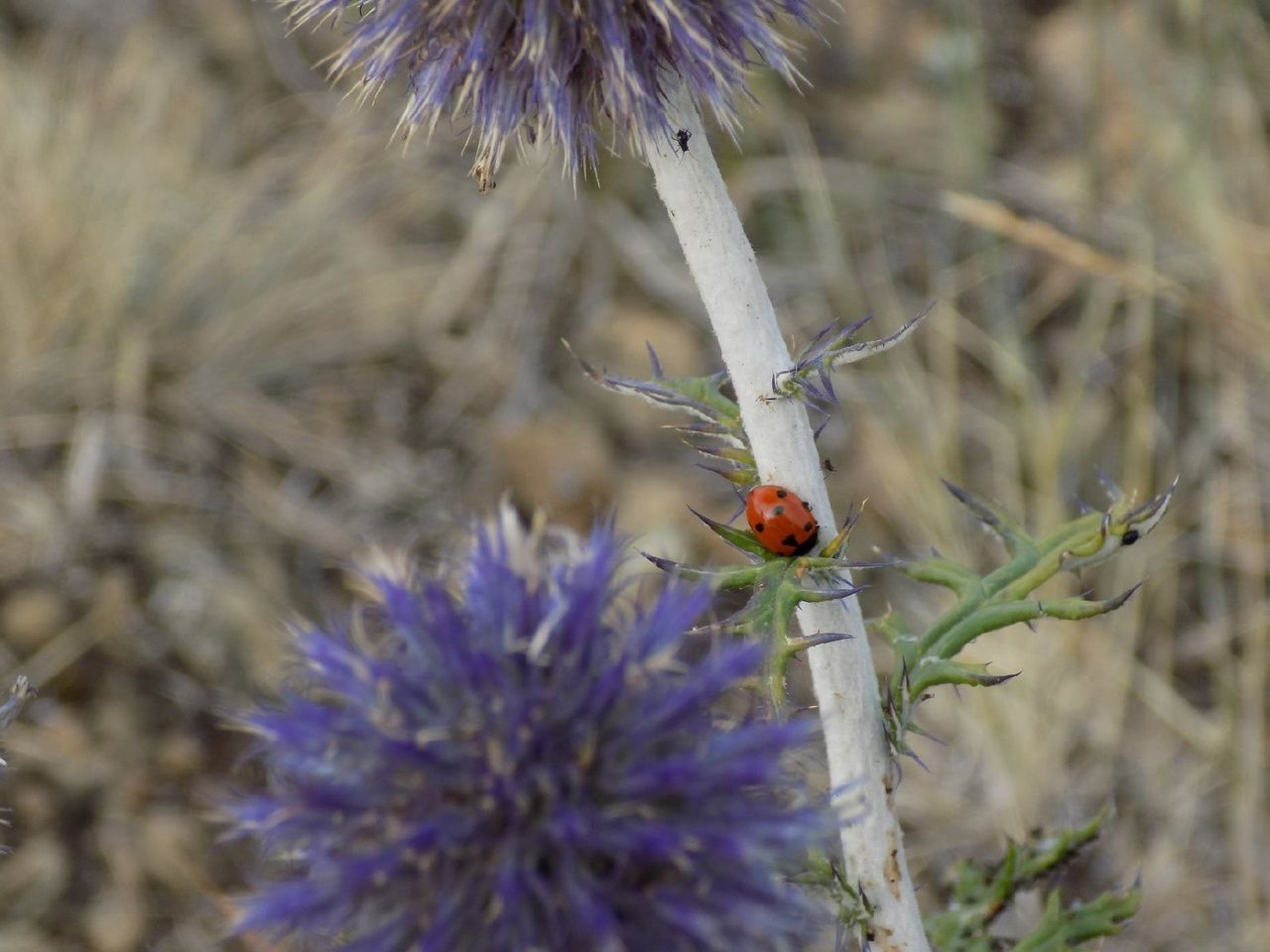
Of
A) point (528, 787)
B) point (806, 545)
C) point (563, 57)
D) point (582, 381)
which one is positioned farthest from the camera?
point (582, 381)

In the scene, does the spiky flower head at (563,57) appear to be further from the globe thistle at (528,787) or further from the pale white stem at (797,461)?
the globe thistle at (528,787)

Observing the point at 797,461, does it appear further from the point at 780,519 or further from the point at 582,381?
the point at 582,381

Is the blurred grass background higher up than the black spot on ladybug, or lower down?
lower down

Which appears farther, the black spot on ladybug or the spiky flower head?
the black spot on ladybug

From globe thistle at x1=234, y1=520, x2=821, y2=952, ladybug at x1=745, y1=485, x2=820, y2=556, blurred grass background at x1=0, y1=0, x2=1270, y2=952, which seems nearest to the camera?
globe thistle at x1=234, y1=520, x2=821, y2=952

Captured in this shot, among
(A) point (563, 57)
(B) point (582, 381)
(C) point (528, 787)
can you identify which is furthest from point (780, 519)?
(B) point (582, 381)

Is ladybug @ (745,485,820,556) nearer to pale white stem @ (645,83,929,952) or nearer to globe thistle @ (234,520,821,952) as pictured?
pale white stem @ (645,83,929,952)

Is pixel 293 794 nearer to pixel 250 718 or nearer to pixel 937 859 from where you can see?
pixel 250 718

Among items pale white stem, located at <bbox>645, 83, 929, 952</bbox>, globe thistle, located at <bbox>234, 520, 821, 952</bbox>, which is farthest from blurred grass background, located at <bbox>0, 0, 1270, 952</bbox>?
globe thistle, located at <bbox>234, 520, 821, 952</bbox>

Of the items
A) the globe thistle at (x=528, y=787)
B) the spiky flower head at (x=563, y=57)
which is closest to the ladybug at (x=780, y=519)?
the globe thistle at (x=528, y=787)
